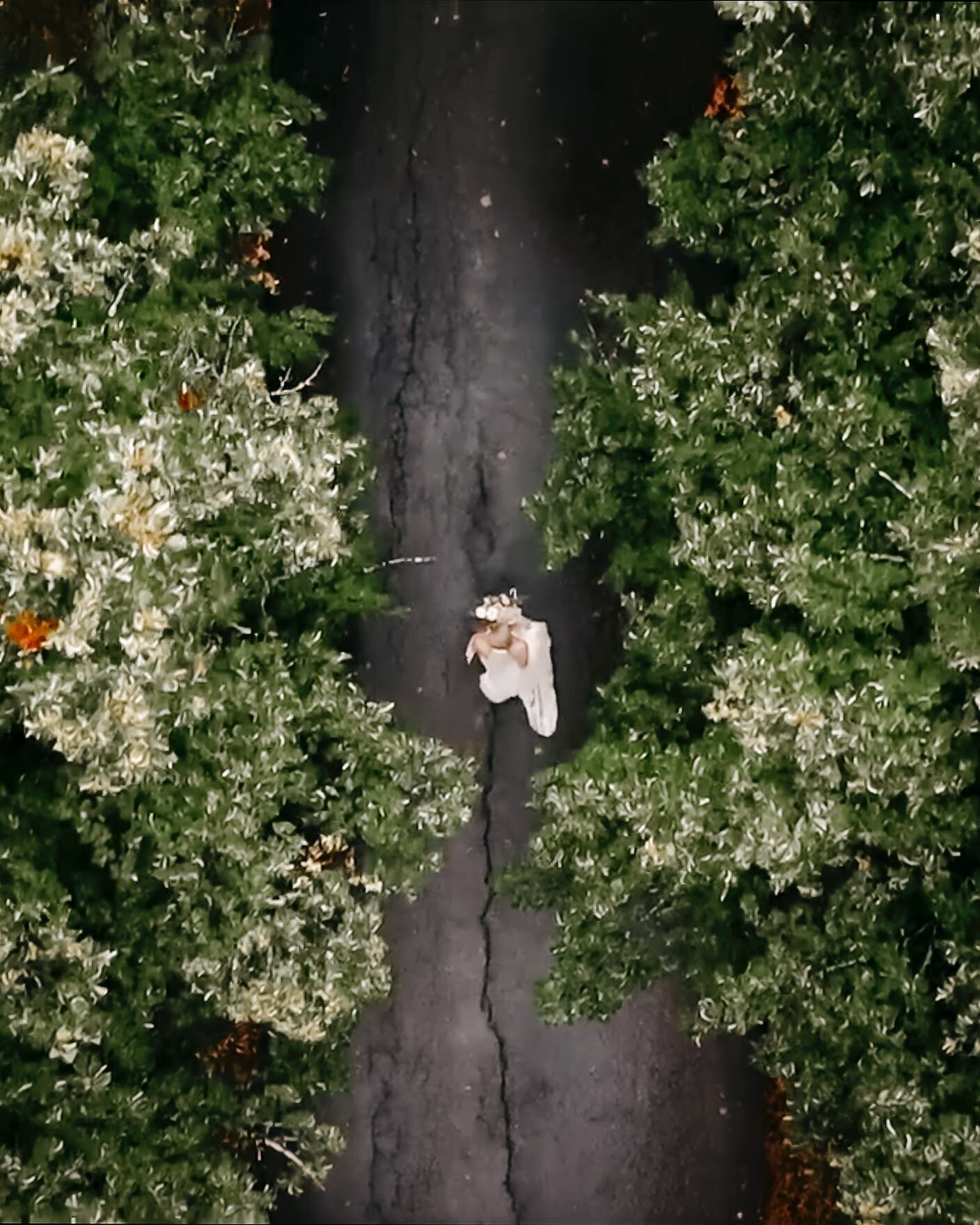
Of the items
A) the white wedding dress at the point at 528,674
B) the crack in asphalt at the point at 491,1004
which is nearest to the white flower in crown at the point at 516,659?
the white wedding dress at the point at 528,674

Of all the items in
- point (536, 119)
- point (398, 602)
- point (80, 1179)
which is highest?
point (536, 119)

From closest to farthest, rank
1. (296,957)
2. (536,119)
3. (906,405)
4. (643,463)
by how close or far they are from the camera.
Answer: (906,405) < (296,957) < (643,463) < (536,119)

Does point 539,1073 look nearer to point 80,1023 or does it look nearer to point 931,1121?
point 931,1121

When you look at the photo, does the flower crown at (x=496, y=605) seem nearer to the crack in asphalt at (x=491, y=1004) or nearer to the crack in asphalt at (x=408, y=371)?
the crack in asphalt at (x=408, y=371)

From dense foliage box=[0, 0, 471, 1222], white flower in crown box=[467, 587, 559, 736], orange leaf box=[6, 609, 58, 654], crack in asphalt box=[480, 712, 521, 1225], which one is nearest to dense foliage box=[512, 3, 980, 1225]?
dense foliage box=[0, 0, 471, 1222]

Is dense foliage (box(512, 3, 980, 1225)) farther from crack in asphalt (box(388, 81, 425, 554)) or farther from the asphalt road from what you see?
crack in asphalt (box(388, 81, 425, 554))

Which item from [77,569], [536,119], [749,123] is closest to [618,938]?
[77,569]
